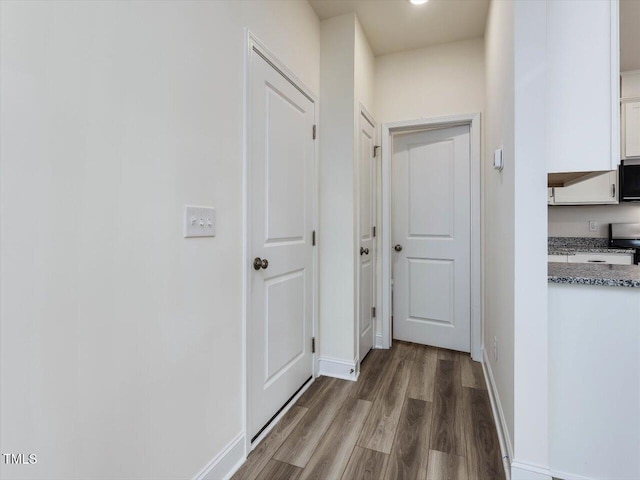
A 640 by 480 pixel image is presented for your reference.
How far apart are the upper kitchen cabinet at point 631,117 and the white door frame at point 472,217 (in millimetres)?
1827

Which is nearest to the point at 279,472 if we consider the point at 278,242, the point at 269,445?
the point at 269,445

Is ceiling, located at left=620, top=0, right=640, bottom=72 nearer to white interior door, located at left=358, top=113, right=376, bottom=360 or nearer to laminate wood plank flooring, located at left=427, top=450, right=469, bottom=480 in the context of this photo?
white interior door, located at left=358, top=113, right=376, bottom=360

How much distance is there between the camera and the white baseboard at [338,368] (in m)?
2.41

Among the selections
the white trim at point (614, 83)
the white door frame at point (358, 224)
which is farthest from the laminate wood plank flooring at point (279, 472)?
the white trim at point (614, 83)

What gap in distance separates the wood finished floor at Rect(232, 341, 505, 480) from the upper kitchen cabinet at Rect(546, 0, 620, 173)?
4.59ft

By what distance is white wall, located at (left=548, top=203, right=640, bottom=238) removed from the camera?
11.4 feet

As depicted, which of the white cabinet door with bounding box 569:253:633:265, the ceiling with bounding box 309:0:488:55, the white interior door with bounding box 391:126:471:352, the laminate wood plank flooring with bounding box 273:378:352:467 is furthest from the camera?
the white cabinet door with bounding box 569:253:633:265

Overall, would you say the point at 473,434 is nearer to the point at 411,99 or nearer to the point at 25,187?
the point at 25,187

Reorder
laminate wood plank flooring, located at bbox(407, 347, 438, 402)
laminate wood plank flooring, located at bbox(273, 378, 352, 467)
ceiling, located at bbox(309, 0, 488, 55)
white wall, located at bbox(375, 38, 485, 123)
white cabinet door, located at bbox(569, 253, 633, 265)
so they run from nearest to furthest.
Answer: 1. laminate wood plank flooring, located at bbox(273, 378, 352, 467)
2. laminate wood plank flooring, located at bbox(407, 347, 438, 402)
3. ceiling, located at bbox(309, 0, 488, 55)
4. white wall, located at bbox(375, 38, 485, 123)
5. white cabinet door, located at bbox(569, 253, 633, 265)

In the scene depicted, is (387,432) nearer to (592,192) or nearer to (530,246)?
(530,246)

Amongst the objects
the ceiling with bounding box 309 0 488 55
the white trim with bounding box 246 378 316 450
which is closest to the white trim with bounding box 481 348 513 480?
the white trim with bounding box 246 378 316 450

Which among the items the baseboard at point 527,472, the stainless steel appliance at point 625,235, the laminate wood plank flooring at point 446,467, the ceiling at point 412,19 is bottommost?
the laminate wood plank flooring at point 446,467

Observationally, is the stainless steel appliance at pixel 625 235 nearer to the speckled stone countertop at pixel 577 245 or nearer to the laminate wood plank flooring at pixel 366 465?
the speckled stone countertop at pixel 577 245

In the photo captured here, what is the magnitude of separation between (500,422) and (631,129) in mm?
3357
